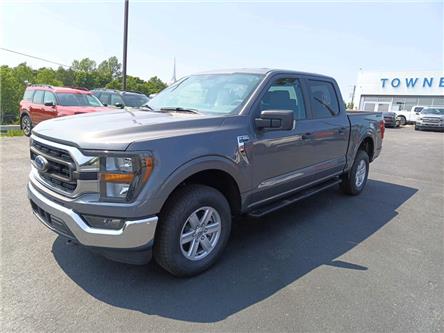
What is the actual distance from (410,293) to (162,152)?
98.4 inches

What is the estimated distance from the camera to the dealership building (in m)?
36.4

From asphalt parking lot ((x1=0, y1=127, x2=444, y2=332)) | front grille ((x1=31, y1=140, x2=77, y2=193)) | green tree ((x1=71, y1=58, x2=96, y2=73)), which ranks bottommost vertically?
asphalt parking lot ((x1=0, y1=127, x2=444, y2=332))

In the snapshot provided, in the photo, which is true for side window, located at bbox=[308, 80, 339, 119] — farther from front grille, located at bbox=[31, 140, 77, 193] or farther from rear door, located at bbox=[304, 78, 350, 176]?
front grille, located at bbox=[31, 140, 77, 193]

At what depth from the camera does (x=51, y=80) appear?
68.3m

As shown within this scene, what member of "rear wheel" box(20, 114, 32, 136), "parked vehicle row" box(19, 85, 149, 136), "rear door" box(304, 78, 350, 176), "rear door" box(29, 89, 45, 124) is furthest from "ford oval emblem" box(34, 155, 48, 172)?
"rear wheel" box(20, 114, 32, 136)

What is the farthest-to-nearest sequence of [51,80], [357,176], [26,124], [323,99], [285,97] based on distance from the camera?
[51,80], [26,124], [357,176], [323,99], [285,97]

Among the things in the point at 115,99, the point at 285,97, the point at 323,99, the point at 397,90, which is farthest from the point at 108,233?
the point at 397,90

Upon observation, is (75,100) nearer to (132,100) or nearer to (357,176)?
(132,100)

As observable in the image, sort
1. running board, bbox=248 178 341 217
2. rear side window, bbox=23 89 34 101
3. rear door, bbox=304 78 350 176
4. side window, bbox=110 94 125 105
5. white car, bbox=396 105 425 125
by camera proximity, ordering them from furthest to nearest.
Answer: white car, bbox=396 105 425 125, side window, bbox=110 94 125 105, rear side window, bbox=23 89 34 101, rear door, bbox=304 78 350 176, running board, bbox=248 178 341 217

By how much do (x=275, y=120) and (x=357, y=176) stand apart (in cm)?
333

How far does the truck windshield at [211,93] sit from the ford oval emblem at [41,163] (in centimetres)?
142

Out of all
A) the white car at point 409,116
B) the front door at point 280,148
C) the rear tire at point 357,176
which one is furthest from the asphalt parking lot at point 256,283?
the white car at point 409,116

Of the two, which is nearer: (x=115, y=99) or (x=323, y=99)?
(x=323, y=99)

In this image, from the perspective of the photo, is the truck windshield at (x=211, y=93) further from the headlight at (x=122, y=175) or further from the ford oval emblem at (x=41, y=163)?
the ford oval emblem at (x=41, y=163)
